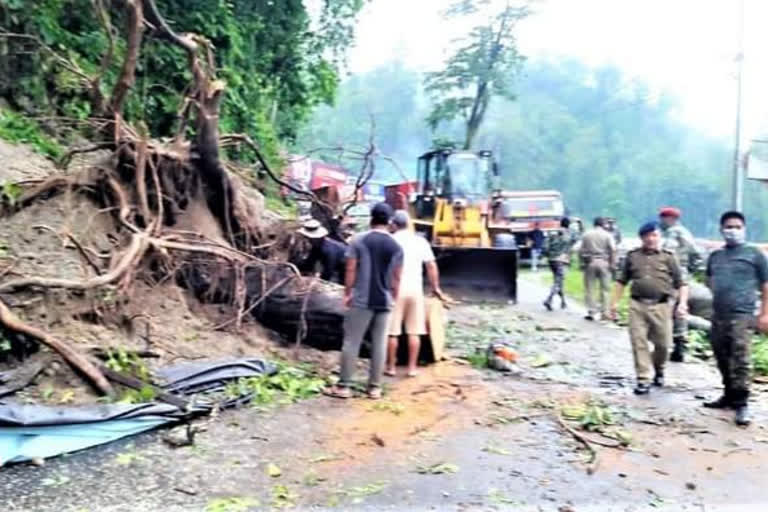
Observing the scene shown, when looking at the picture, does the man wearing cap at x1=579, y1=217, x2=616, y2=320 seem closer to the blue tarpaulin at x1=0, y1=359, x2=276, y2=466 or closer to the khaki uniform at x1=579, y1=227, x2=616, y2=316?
the khaki uniform at x1=579, y1=227, x2=616, y2=316

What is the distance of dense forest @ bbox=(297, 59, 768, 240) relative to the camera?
186 ft

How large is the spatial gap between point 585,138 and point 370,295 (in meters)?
71.6

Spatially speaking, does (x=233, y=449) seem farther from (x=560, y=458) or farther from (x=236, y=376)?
(x=560, y=458)

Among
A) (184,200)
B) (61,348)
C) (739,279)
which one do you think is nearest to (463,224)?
(184,200)

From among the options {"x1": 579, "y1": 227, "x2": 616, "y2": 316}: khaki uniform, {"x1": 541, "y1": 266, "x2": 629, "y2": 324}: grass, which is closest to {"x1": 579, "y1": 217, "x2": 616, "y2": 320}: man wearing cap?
{"x1": 579, "y1": 227, "x2": 616, "y2": 316}: khaki uniform

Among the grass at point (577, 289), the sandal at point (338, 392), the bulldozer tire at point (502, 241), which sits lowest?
the grass at point (577, 289)

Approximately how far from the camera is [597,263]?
12570 millimetres

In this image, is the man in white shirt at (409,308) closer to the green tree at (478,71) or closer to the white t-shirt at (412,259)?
the white t-shirt at (412,259)

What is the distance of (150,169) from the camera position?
854 centimetres

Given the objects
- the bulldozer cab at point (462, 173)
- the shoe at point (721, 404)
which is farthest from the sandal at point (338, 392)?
the bulldozer cab at point (462, 173)

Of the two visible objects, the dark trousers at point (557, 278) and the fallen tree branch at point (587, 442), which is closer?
the fallen tree branch at point (587, 442)

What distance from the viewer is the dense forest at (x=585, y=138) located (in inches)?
2237

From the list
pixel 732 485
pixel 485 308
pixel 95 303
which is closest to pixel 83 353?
pixel 95 303

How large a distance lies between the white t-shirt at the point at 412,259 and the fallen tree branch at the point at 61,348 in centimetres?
298
